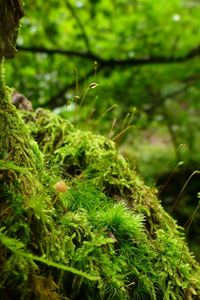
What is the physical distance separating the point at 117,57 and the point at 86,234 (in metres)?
5.06

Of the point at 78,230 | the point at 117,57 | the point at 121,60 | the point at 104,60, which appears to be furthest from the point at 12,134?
the point at 117,57

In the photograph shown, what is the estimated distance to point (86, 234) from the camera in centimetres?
161

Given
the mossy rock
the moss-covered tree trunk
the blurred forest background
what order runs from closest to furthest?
the mossy rock
the moss-covered tree trunk
the blurred forest background

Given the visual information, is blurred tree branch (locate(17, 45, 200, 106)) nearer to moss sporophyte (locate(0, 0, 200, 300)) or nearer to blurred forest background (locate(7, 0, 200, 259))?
blurred forest background (locate(7, 0, 200, 259))

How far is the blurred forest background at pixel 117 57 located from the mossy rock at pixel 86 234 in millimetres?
3304

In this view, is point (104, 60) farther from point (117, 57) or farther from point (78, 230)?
point (78, 230)

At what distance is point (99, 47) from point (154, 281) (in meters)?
5.12

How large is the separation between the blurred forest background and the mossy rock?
3304mm

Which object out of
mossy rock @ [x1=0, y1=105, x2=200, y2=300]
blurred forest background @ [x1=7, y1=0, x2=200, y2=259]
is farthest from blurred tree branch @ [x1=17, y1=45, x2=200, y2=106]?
mossy rock @ [x1=0, y1=105, x2=200, y2=300]

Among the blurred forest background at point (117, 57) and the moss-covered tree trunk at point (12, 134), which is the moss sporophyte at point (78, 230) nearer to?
the moss-covered tree trunk at point (12, 134)

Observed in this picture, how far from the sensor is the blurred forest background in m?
5.84

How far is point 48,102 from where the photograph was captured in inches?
230

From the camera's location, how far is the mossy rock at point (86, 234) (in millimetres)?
1335

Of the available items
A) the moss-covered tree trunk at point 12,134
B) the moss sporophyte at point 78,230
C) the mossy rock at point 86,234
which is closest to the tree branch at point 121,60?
the mossy rock at point 86,234
